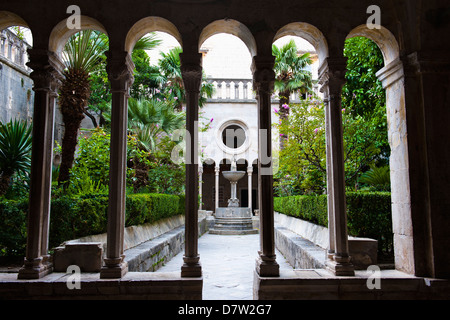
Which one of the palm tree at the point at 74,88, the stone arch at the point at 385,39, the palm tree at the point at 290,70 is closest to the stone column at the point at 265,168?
the stone arch at the point at 385,39

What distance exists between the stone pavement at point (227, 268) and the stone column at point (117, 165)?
53.9 inches

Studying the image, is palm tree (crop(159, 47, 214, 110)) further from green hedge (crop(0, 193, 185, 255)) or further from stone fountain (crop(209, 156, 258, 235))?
green hedge (crop(0, 193, 185, 255))

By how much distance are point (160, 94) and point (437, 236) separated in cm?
1576

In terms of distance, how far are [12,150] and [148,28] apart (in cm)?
404

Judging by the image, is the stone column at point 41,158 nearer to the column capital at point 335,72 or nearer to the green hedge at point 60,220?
the green hedge at point 60,220

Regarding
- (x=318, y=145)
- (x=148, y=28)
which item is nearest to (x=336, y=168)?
(x=148, y=28)

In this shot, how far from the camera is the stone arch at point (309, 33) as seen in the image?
13.0ft

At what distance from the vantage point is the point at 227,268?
624 centimetres

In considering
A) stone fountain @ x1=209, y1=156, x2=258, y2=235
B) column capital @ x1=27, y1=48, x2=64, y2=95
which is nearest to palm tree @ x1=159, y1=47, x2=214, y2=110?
stone fountain @ x1=209, y1=156, x2=258, y2=235

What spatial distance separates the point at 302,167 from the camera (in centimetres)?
859

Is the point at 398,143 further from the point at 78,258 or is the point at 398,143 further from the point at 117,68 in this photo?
the point at 78,258

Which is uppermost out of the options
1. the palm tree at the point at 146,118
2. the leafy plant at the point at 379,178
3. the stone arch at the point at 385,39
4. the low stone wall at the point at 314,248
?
the palm tree at the point at 146,118

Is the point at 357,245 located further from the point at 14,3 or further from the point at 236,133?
the point at 236,133

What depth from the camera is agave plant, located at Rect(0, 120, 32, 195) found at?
629cm
